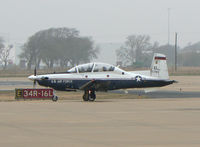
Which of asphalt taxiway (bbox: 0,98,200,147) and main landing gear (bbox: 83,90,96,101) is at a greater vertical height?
main landing gear (bbox: 83,90,96,101)

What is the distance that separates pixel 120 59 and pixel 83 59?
28024 mm

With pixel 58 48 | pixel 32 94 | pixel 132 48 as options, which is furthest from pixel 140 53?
pixel 32 94

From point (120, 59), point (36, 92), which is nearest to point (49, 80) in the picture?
point (36, 92)

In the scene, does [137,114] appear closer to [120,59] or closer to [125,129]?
[125,129]

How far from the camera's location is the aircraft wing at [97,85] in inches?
1046

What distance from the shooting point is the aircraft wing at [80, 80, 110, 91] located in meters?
26.6

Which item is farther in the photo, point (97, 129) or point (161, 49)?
point (161, 49)

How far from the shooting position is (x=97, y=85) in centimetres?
2688

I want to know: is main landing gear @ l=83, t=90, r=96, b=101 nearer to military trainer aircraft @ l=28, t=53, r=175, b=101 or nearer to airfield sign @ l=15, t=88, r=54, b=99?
military trainer aircraft @ l=28, t=53, r=175, b=101

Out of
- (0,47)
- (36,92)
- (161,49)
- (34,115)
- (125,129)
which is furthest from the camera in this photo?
(161,49)

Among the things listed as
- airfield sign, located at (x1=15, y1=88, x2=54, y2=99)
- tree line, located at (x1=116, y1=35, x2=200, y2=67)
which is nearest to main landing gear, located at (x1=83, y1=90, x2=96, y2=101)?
airfield sign, located at (x1=15, y1=88, x2=54, y2=99)

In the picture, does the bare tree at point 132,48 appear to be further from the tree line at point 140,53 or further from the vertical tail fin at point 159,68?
the vertical tail fin at point 159,68

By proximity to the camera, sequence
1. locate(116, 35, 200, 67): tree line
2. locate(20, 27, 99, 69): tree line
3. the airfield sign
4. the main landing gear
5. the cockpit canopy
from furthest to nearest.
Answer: locate(116, 35, 200, 67): tree line
locate(20, 27, 99, 69): tree line
the airfield sign
the main landing gear
the cockpit canopy

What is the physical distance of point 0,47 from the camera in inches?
5285
